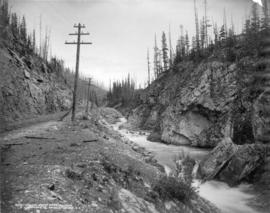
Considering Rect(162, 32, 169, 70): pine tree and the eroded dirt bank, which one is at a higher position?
Rect(162, 32, 169, 70): pine tree

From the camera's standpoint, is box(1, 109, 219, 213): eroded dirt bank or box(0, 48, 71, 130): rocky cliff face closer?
box(1, 109, 219, 213): eroded dirt bank

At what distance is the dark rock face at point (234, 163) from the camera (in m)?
13.5

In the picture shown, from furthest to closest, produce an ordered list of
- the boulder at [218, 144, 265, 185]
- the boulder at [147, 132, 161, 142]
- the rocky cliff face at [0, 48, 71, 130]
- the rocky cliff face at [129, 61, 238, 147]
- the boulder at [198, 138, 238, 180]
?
the boulder at [147, 132, 161, 142] < the rocky cliff face at [129, 61, 238, 147] < the rocky cliff face at [0, 48, 71, 130] < the boulder at [198, 138, 238, 180] < the boulder at [218, 144, 265, 185]

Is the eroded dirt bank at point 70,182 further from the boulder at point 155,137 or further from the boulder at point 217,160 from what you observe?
the boulder at point 155,137

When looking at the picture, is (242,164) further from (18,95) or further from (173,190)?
(18,95)

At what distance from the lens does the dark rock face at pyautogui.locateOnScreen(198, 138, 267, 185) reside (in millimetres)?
13547

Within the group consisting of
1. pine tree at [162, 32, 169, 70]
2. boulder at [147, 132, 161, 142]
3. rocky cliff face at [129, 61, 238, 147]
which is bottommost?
boulder at [147, 132, 161, 142]

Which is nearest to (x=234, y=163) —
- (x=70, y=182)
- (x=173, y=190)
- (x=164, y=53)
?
(x=173, y=190)

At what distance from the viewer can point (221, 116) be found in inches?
1030

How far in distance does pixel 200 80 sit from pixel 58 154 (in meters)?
26.6

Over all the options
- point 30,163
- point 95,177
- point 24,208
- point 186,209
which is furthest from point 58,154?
point 186,209
